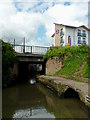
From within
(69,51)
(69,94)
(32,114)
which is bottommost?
(32,114)

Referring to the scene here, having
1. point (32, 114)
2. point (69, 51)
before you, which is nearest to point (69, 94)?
point (32, 114)

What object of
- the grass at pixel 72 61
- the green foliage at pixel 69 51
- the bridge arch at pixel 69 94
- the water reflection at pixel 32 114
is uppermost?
the green foliage at pixel 69 51

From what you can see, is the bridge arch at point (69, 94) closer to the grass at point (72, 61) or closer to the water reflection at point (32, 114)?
the water reflection at point (32, 114)

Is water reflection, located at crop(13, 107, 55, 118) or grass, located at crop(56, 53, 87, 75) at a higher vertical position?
grass, located at crop(56, 53, 87, 75)

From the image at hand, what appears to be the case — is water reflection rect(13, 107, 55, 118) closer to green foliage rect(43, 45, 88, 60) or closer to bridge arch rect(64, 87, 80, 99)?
bridge arch rect(64, 87, 80, 99)

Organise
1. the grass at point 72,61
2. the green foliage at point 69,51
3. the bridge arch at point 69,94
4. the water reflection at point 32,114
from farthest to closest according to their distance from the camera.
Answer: the green foliage at point 69,51
the grass at point 72,61
the bridge arch at point 69,94
the water reflection at point 32,114

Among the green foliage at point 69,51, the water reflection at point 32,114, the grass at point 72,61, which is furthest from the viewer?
the green foliage at point 69,51

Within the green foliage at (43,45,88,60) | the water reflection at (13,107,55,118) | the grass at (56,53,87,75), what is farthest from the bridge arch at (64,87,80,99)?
the green foliage at (43,45,88,60)

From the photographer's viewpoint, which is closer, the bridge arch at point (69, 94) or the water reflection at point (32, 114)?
the water reflection at point (32, 114)

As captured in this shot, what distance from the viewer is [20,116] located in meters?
4.67

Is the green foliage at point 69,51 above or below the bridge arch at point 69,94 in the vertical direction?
above

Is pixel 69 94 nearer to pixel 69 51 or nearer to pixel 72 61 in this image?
pixel 72 61

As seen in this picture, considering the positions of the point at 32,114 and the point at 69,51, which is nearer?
the point at 32,114

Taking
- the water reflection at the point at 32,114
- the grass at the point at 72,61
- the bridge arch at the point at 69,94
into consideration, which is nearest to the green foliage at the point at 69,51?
the grass at the point at 72,61
